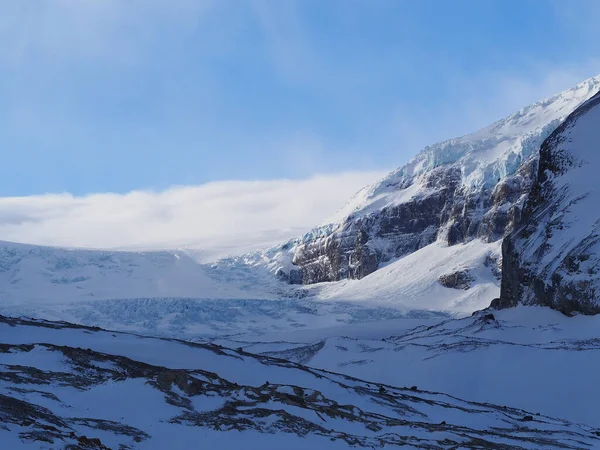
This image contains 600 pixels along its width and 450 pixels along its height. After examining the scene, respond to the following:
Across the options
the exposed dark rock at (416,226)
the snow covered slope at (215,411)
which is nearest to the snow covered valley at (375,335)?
the snow covered slope at (215,411)

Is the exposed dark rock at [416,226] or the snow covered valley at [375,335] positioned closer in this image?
the snow covered valley at [375,335]

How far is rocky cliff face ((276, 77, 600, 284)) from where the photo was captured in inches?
5399

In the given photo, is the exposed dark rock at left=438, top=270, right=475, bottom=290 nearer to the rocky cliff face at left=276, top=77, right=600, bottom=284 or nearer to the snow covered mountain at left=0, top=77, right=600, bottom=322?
the snow covered mountain at left=0, top=77, right=600, bottom=322

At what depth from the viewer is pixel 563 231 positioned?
5453cm

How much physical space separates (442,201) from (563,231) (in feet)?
328

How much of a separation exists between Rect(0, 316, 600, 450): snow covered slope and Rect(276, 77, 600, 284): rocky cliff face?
113 metres

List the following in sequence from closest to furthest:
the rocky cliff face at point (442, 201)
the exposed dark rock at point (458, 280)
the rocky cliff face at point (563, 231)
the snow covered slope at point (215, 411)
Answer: the snow covered slope at point (215, 411)
the rocky cliff face at point (563, 231)
the exposed dark rock at point (458, 280)
the rocky cliff face at point (442, 201)

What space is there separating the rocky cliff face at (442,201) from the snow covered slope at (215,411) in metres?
113

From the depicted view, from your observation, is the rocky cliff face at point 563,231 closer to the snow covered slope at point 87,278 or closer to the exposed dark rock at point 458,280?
the exposed dark rock at point 458,280

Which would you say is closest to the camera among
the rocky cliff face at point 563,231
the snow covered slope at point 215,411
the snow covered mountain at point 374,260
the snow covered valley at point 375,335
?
the snow covered slope at point 215,411

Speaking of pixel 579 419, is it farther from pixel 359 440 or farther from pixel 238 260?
pixel 238 260

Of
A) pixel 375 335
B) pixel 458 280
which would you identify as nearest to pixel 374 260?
pixel 458 280

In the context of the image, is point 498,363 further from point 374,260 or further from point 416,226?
point 416,226

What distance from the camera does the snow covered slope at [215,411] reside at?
49.0ft
